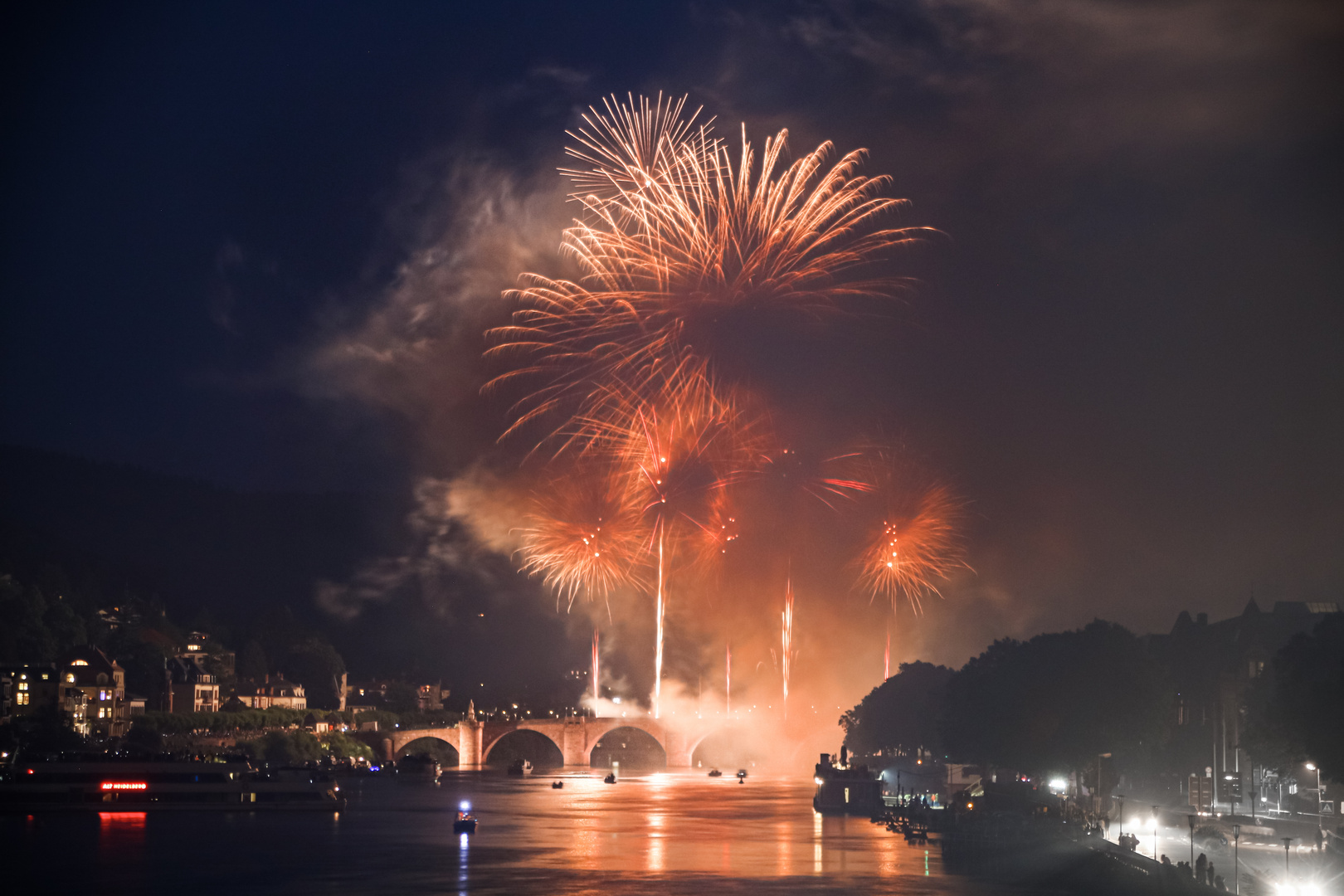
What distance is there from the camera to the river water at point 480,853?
99.8 meters

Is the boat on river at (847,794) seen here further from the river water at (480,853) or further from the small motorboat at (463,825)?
the small motorboat at (463,825)

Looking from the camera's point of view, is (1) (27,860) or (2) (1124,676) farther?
(2) (1124,676)

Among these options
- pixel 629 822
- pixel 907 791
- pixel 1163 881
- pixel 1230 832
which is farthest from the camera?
pixel 907 791

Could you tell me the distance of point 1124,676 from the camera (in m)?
132

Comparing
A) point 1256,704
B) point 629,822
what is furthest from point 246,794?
point 1256,704

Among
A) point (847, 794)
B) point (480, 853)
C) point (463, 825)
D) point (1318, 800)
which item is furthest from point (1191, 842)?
point (847, 794)

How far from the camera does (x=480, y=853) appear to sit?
121 m

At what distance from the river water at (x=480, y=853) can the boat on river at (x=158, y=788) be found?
5.49 metres

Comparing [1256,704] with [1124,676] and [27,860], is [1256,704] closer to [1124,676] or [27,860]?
[1124,676]

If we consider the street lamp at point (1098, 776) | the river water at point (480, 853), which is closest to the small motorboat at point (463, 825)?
the river water at point (480, 853)

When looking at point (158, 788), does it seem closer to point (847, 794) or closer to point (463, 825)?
point (463, 825)

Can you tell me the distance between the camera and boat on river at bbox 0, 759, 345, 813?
162000mm

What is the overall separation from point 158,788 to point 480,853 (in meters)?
66.1

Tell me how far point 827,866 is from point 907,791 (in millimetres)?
83173
